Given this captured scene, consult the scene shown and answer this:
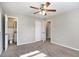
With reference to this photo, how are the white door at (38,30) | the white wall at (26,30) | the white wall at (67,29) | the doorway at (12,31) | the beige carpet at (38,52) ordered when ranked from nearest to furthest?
the beige carpet at (38,52)
the white wall at (67,29)
the white wall at (26,30)
the doorway at (12,31)
the white door at (38,30)

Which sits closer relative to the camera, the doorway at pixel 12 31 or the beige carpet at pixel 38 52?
the beige carpet at pixel 38 52

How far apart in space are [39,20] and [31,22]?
1032 mm

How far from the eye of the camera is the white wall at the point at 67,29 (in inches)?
149

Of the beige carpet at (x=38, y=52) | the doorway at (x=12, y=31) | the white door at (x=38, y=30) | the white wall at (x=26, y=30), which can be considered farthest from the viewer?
the white door at (x=38, y=30)

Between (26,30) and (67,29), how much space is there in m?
2.75

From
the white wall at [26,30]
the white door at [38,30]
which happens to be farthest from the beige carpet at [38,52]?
the white door at [38,30]

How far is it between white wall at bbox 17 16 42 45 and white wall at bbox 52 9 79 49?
65.3 inches

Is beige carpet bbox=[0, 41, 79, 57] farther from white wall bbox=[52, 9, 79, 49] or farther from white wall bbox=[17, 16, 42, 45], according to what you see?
white wall bbox=[17, 16, 42, 45]

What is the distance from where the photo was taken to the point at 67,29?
4293 mm

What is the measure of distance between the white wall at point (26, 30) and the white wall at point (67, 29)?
166 cm

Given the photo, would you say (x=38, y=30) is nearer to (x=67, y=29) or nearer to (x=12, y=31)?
(x=12, y=31)

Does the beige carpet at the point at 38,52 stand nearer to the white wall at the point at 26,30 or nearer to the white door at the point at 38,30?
the white wall at the point at 26,30

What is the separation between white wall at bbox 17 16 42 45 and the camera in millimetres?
4959

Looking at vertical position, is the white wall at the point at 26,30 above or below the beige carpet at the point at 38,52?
above
